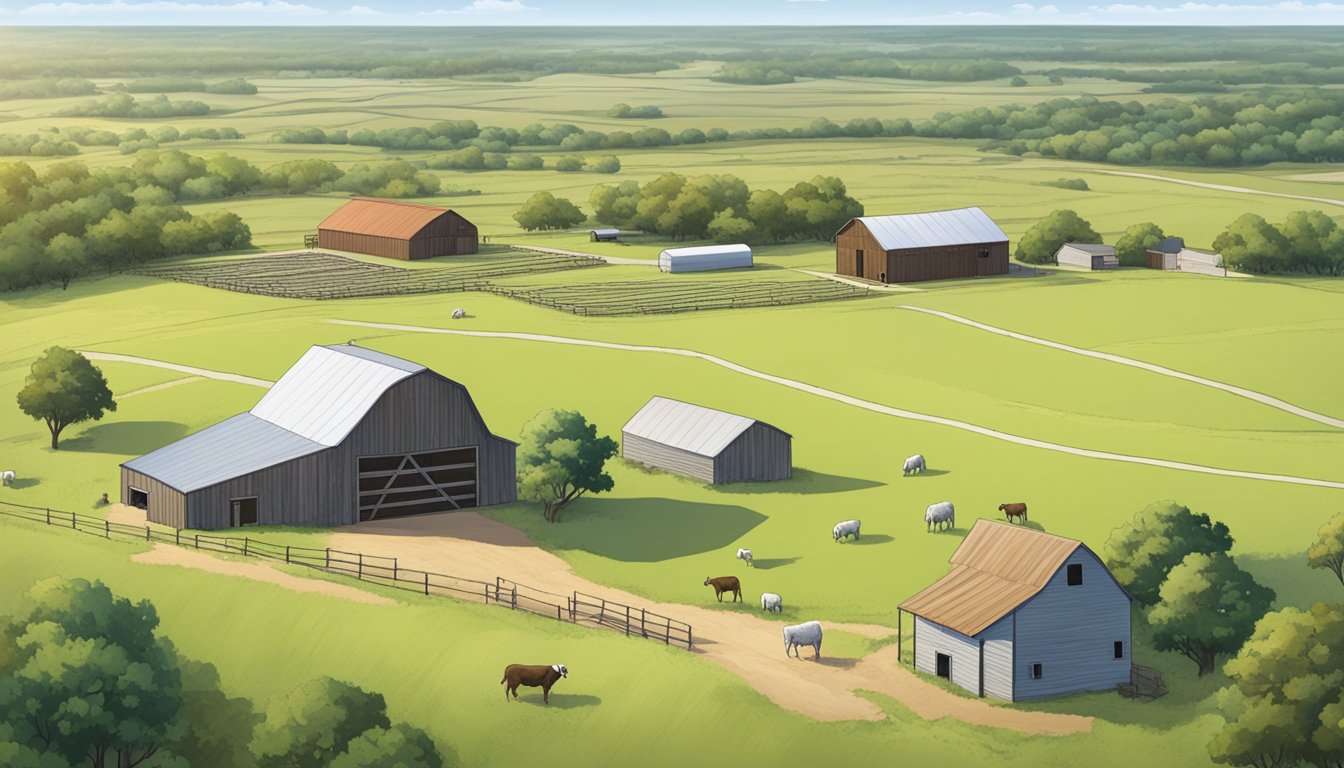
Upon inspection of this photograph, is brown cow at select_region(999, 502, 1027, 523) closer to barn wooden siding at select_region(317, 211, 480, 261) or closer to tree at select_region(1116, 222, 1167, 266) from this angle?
tree at select_region(1116, 222, 1167, 266)

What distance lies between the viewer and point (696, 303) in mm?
137375

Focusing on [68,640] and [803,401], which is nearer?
[68,640]

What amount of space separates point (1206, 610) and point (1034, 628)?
700cm

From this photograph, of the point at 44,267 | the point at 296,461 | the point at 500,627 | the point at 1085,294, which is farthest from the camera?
the point at 44,267

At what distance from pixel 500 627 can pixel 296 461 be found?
55.6ft

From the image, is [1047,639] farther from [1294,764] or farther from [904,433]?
[904,433]

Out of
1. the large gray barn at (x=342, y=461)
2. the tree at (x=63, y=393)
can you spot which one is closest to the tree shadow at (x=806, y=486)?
the large gray barn at (x=342, y=461)

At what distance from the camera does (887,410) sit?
106 meters

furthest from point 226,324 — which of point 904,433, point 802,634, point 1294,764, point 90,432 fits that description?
point 1294,764

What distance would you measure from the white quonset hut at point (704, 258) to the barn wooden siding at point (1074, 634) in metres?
91.8

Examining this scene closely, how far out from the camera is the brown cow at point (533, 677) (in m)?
63.9

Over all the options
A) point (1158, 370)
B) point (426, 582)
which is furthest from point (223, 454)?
point (1158, 370)

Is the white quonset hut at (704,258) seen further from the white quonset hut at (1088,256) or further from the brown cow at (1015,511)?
the brown cow at (1015,511)

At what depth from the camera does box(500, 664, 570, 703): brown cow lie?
6394cm
